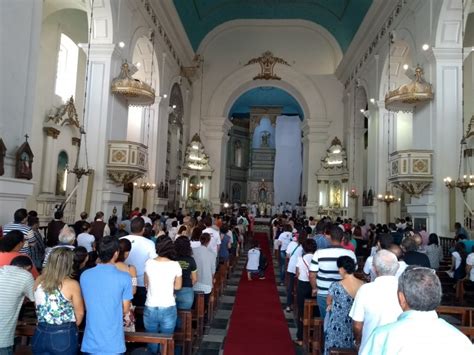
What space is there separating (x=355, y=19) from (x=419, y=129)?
854 centimetres

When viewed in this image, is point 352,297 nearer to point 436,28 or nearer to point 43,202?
point 436,28

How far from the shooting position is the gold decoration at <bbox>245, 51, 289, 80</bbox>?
72.4 feet

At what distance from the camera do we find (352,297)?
338cm

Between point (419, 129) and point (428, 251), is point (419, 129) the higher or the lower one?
the higher one

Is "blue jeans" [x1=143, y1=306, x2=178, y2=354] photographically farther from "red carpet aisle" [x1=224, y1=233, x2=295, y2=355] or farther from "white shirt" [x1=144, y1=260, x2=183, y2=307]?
"red carpet aisle" [x1=224, y1=233, x2=295, y2=355]

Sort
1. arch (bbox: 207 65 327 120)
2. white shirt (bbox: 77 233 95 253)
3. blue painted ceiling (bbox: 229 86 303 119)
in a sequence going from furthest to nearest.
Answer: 1. blue painted ceiling (bbox: 229 86 303 119)
2. arch (bbox: 207 65 327 120)
3. white shirt (bbox: 77 233 95 253)

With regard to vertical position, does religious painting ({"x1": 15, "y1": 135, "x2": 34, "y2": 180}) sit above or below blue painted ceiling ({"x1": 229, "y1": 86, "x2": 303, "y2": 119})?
below

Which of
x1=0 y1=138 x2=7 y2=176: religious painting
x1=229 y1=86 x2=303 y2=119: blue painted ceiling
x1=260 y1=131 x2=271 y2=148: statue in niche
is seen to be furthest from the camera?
x1=260 y1=131 x2=271 y2=148: statue in niche

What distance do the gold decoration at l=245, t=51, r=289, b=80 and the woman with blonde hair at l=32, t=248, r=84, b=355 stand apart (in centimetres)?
2021

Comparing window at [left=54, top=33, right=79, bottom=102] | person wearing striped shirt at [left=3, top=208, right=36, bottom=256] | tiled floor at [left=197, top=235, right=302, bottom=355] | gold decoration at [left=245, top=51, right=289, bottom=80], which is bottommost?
tiled floor at [left=197, top=235, right=302, bottom=355]

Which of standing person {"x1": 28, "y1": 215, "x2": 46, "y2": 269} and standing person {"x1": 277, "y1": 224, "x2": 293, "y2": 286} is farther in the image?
standing person {"x1": 277, "y1": 224, "x2": 293, "y2": 286}

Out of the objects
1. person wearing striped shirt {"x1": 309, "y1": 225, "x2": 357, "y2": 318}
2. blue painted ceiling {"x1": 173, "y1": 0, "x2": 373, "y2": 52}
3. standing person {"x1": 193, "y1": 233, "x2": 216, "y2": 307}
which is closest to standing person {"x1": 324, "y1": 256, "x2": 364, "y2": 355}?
person wearing striped shirt {"x1": 309, "y1": 225, "x2": 357, "y2": 318}

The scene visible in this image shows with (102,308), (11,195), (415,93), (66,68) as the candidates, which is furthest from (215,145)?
(102,308)

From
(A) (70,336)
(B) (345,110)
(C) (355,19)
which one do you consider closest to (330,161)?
(B) (345,110)
